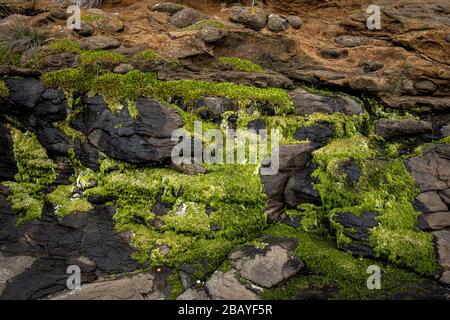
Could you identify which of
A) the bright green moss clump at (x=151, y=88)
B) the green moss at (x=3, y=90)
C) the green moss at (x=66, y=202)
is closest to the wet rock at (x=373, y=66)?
the bright green moss clump at (x=151, y=88)

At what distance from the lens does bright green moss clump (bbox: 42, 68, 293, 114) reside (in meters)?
6.79

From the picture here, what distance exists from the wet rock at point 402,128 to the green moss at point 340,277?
9.41 ft

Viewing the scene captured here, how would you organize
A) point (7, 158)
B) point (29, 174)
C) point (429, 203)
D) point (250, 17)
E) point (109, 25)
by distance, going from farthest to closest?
point (250, 17) → point (109, 25) → point (7, 158) → point (29, 174) → point (429, 203)

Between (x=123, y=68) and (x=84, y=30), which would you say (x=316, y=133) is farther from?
(x=84, y=30)

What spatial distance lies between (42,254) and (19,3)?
7.19 meters

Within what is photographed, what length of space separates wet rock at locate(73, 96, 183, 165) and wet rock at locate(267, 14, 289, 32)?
4.10m

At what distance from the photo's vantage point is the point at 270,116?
6969 millimetres

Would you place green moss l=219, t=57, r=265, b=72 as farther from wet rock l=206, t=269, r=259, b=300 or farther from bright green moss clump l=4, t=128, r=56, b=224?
wet rock l=206, t=269, r=259, b=300

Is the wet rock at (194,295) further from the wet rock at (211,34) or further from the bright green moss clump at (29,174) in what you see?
the wet rock at (211,34)

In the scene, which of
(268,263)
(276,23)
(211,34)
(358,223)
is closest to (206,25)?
(211,34)

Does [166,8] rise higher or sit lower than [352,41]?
higher

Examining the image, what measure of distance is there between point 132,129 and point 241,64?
3.10 meters

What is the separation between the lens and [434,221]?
542 cm

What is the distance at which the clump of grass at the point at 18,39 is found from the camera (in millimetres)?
7316
